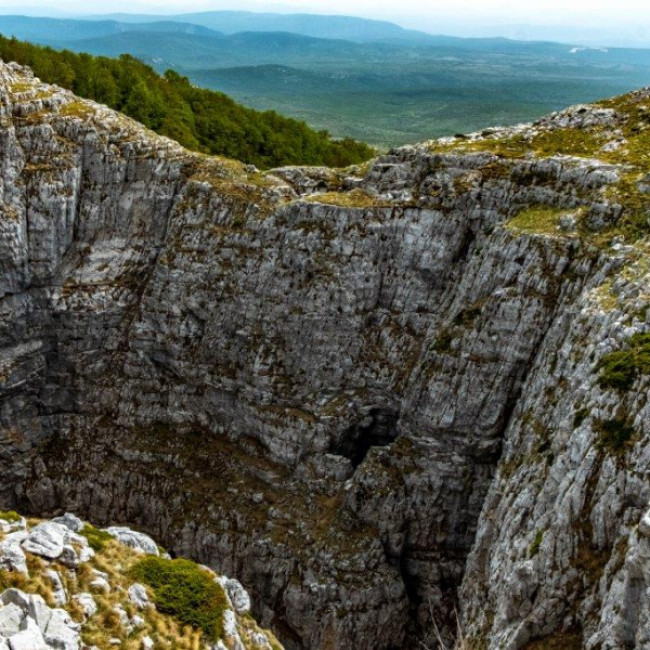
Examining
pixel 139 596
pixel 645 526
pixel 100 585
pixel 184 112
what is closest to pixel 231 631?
pixel 139 596

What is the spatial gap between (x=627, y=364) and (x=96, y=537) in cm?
2331

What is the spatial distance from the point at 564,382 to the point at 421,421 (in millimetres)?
13171

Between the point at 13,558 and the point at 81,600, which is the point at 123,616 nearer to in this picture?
the point at 81,600

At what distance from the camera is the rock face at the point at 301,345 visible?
137ft

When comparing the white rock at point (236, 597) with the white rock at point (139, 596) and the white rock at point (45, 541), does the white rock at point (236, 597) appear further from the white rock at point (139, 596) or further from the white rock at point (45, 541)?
the white rock at point (45, 541)

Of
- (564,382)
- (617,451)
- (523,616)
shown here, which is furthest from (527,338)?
(523,616)

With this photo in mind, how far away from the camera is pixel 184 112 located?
8475 centimetres

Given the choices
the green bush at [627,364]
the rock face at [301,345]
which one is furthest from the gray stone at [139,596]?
the green bush at [627,364]

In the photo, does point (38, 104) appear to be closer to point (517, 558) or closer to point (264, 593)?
point (264, 593)

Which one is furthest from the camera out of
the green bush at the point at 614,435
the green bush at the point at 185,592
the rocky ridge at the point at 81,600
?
the green bush at the point at 185,592

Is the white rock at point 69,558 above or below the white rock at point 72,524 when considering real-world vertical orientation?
above

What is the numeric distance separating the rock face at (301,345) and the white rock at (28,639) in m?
20.8

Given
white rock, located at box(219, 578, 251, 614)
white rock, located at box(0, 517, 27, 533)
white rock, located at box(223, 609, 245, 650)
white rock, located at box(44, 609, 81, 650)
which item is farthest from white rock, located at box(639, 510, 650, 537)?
white rock, located at box(0, 517, 27, 533)

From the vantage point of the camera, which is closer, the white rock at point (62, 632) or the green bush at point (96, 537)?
the white rock at point (62, 632)
